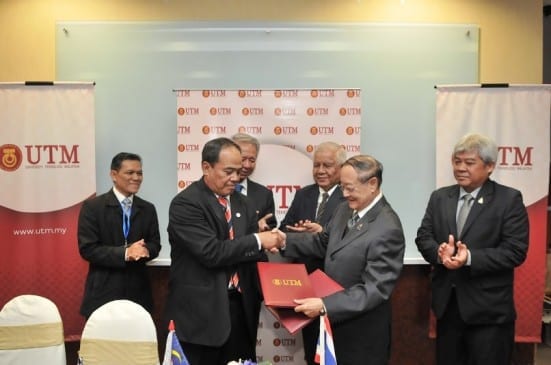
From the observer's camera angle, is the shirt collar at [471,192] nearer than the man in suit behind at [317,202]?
Yes

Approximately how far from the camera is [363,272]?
2850 mm

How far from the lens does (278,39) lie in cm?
480

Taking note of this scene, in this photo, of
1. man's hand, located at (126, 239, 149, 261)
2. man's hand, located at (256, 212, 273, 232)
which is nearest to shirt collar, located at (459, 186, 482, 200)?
man's hand, located at (256, 212, 273, 232)

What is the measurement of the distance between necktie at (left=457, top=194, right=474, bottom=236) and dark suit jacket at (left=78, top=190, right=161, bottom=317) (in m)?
2.01

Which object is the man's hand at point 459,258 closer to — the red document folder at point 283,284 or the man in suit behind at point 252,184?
the red document folder at point 283,284

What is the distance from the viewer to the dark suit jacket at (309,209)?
3.83 metres

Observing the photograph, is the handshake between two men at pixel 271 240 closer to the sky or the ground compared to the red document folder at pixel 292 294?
closer to the sky

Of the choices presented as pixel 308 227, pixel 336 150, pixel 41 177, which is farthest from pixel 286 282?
pixel 41 177

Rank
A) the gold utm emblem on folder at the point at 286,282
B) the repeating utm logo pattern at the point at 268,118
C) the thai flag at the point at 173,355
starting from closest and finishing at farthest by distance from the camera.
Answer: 1. the thai flag at the point at 173,355
2. the gold utm emblem on folder at the point at 286,282
3. the repeating utm logo pattern at the point at 268,118

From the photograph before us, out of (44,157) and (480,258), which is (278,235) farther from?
(44,157)

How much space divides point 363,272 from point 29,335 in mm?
1613

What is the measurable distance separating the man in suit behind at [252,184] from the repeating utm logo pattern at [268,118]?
29 centimetres

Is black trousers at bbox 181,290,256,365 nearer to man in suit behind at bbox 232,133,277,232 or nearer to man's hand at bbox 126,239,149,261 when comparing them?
man's hand at bbox 126,239,149,261

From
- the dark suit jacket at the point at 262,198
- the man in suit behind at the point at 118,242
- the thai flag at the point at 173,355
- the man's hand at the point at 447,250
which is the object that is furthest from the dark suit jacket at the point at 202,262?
the man's hand at the point at 447,250
